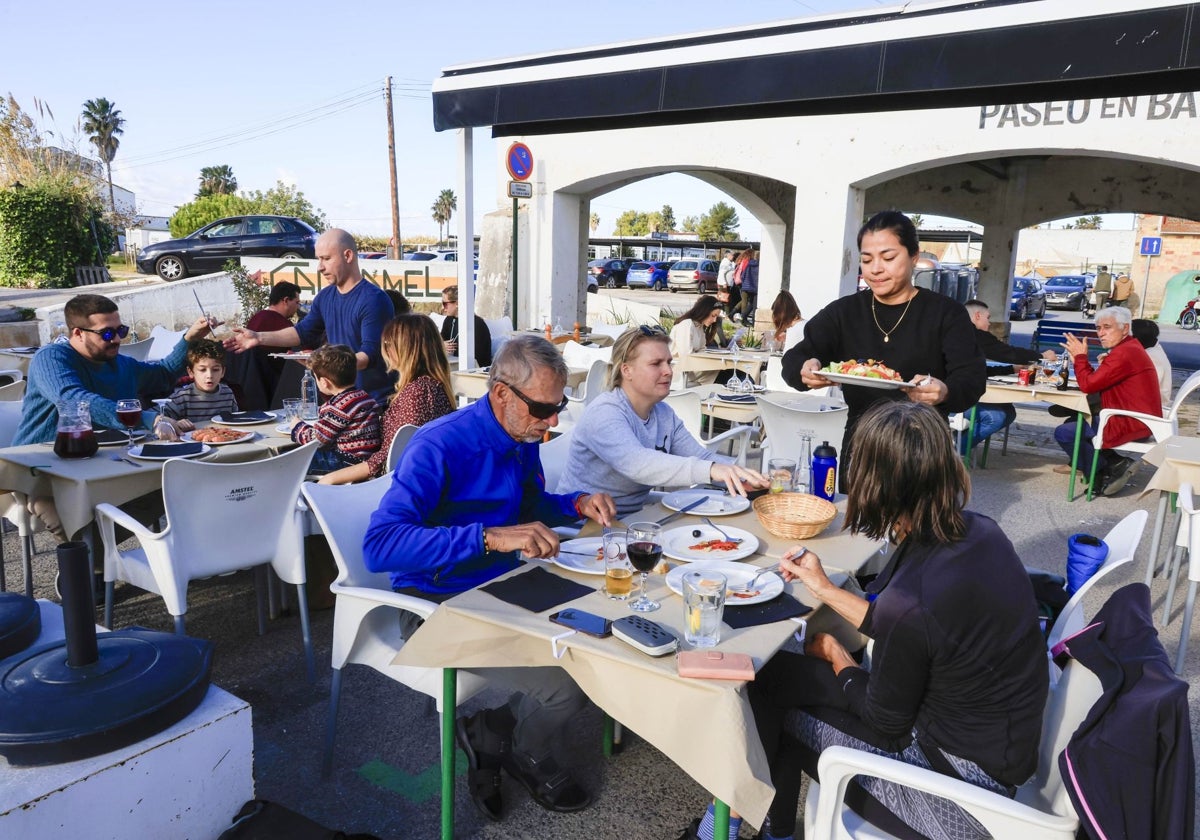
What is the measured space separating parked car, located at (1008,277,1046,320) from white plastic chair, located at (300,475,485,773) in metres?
29.8

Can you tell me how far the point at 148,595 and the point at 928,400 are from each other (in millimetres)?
3874

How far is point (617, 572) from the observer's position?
6.65ft

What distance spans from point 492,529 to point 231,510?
54.5 inches

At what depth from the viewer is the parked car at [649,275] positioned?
34531 mm

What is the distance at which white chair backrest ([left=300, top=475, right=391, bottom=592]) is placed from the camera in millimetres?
2500

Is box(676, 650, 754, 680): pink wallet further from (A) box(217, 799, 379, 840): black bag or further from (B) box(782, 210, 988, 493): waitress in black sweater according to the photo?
(B) box(782, 210, 988, 493): waitress in black sweater

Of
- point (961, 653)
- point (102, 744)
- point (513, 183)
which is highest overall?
point (513, 183)

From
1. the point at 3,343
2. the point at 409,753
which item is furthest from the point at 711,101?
the point at 3,343

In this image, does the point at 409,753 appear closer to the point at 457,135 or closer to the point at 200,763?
the point at 200,763

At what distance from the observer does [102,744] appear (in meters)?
1.52

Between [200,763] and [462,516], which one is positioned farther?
[462,516]

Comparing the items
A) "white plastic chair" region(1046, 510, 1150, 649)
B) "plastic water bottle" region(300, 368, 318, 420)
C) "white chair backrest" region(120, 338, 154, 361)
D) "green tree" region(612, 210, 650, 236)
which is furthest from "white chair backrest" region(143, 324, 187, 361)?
"green tree" region(612, 210, 650, 236)

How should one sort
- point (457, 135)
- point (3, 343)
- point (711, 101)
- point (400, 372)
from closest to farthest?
point (400, 372) → point (711, 101) → point (457, 135) → point (3, 343)

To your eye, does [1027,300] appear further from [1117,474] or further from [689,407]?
[689,407]
